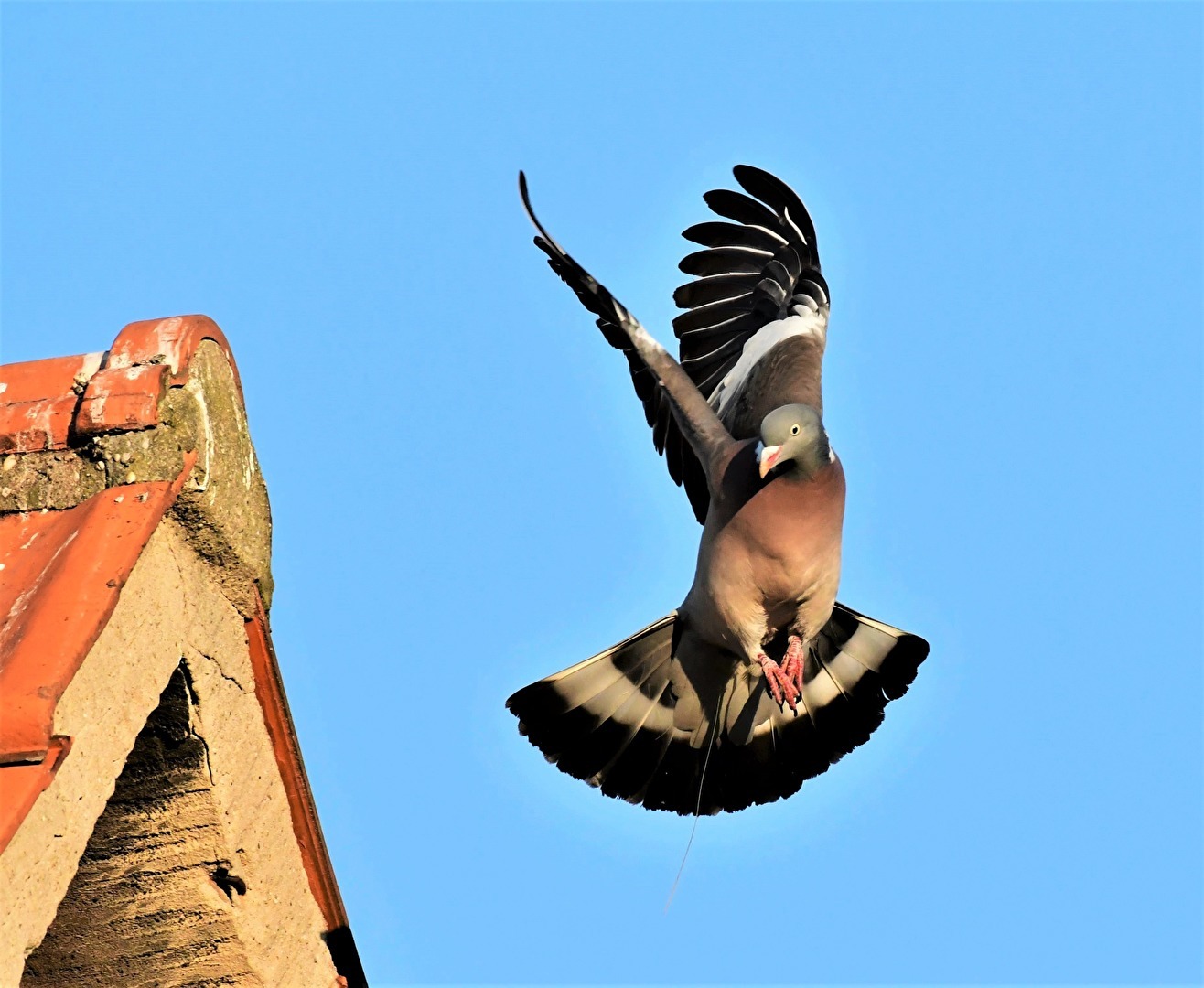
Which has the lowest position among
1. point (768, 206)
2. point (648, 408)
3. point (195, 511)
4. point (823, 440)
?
point (195, 511)

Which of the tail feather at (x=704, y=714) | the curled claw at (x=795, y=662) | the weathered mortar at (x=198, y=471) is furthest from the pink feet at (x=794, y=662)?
the weathered mortar at (x=198, y=471)

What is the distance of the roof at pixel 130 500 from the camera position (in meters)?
3.40

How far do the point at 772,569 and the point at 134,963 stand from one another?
221 centimetres

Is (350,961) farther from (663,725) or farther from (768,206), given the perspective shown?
(768,206)

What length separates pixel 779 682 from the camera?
534cm

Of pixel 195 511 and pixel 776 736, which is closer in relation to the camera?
pixel 195 511

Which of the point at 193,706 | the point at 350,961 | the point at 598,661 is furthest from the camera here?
the point at 598,661

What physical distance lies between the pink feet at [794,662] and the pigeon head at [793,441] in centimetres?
60

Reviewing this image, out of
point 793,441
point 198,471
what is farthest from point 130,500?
point 793,441

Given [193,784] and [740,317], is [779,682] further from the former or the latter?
[193,784]

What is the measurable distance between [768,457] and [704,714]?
4.15ft

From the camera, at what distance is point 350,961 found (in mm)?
4316

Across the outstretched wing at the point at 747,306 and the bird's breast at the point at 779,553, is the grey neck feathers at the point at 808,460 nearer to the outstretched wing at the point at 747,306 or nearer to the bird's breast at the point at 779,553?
the bird's breast at the point at 779,553

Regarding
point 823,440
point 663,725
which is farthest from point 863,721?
point 823,440
